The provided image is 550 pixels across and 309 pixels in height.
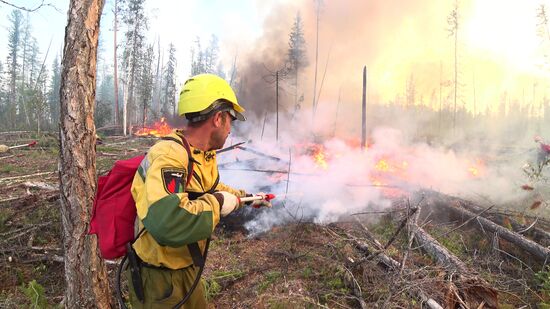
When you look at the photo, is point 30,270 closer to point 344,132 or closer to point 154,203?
point 154,203

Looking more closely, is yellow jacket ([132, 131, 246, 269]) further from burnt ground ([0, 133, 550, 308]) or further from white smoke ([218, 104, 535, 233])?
white smoke ([218, 104, 535, 233])

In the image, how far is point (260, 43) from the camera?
34.5 metres

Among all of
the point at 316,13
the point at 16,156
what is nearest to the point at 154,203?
the point at 16,156

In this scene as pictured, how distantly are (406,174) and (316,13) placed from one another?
93.1 ft

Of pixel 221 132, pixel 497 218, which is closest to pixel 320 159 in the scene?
pixel 497 218

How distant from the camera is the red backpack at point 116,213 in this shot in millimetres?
2078

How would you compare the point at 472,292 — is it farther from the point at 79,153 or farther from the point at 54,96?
the point at 54,96

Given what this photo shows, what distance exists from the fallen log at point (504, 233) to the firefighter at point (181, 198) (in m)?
6.26

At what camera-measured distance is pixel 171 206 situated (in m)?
1.71

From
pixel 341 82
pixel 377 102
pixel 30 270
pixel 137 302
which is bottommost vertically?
pixel 30 270

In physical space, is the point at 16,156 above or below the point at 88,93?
below

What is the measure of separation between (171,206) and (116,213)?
603 millimetres

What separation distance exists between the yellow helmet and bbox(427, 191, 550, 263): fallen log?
21.0 ft

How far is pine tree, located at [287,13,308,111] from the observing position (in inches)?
1318
